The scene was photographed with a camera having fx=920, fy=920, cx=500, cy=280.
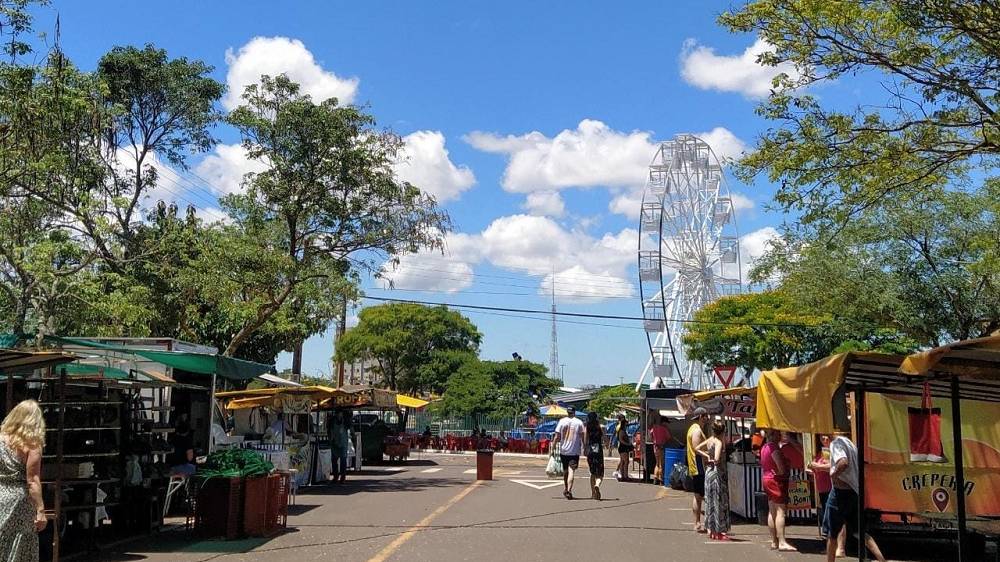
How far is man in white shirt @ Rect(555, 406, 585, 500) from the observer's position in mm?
17719

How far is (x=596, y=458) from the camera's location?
59.3ft

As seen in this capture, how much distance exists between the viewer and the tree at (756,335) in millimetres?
42719

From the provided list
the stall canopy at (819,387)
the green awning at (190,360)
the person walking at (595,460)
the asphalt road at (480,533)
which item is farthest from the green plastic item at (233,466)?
the person walking at (595,460)

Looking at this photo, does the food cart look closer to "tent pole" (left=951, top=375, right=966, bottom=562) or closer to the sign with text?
the sign with text

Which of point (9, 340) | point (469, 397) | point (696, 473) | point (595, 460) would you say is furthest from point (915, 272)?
point (469, 397)

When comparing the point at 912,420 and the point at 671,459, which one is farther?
the point at 671,459

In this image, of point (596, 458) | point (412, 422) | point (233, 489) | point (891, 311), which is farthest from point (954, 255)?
point (412, 422)

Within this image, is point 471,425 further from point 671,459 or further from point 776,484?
point 776,484

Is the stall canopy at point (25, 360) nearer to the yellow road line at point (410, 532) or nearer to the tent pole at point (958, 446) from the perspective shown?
the yellow road line at point (410, 532)

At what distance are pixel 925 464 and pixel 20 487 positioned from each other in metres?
9.70

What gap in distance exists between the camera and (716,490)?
1256cm

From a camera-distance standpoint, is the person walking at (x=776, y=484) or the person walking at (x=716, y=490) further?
the person walking at (x=716, y=490)

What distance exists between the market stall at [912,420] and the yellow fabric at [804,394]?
1 centimetres

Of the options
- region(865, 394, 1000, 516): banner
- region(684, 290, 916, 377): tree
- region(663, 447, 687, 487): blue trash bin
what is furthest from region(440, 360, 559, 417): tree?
region(865, 394, 1000, 516): banner
